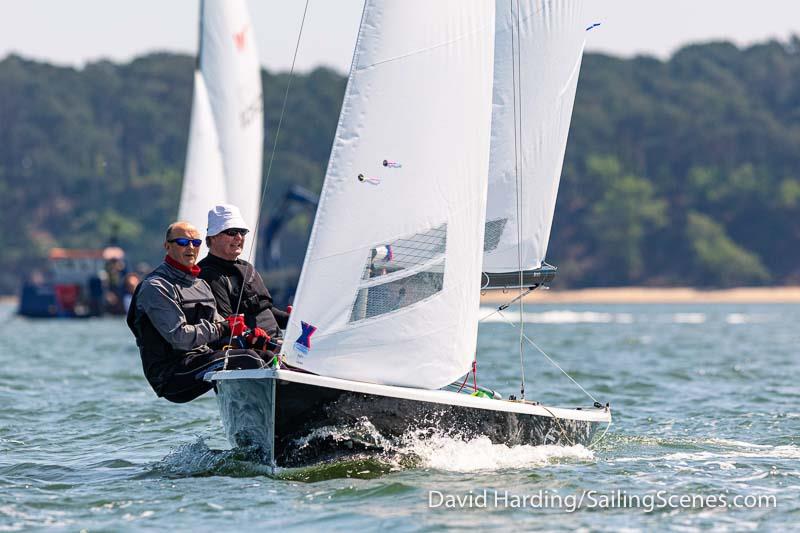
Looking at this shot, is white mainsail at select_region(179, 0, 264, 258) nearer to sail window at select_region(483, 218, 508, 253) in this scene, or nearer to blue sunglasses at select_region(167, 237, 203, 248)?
sail window at select_region(483, 218, 508, 253)

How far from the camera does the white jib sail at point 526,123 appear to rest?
12.5 m

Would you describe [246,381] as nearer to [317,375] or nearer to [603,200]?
[317,375]

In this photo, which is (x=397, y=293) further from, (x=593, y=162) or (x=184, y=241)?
(x=593, y=162)

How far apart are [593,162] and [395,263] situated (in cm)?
11191

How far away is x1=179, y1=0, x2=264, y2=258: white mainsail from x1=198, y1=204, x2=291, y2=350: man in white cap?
18.3 m

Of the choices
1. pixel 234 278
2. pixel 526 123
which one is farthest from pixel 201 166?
pixel 234 278

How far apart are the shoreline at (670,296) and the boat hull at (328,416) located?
9258 centimetres

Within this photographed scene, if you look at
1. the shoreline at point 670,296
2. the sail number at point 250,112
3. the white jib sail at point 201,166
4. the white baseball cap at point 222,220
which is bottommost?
Answer: the white baseball cap at point 222,220

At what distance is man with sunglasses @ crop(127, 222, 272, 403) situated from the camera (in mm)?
9977

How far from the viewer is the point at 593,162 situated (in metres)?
120

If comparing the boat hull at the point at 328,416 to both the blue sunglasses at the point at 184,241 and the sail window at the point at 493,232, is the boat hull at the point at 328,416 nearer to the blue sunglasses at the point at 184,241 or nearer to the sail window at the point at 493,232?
the blue sunglasses at the point at 184,241

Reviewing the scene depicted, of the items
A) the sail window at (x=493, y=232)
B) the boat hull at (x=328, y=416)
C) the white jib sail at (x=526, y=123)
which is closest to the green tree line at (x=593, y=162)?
the white jib sail at (x=526, y=123)

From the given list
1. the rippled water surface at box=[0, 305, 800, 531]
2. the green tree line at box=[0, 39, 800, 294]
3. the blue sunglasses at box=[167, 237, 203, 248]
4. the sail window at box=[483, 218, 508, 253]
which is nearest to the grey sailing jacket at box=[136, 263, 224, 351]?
the blue sunglasses at box=[167, 237, 203, 248]

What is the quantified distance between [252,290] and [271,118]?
12977 cm
